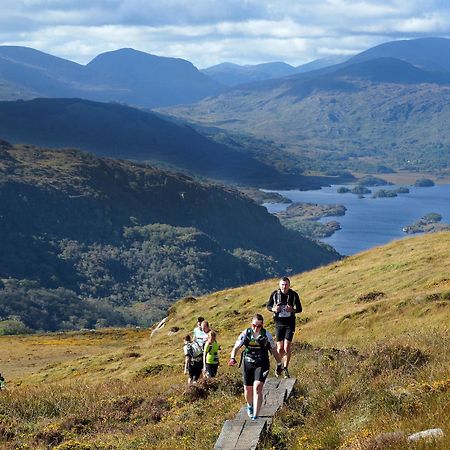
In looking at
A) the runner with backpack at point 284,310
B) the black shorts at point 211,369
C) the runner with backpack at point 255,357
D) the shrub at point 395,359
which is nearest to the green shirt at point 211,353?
the black shorts at point 211,369

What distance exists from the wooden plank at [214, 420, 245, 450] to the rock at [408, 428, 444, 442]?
3978mm

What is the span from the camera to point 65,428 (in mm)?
18734

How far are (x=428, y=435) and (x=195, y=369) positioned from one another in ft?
46.2

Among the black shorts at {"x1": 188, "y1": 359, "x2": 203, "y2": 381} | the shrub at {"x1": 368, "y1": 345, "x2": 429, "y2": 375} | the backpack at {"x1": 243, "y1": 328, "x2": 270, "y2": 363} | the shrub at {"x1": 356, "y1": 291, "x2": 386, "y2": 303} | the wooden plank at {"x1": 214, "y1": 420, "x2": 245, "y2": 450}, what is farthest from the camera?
the shrub at {"x1": 356, "y1": 291, "x2": 386, "y2": 303}

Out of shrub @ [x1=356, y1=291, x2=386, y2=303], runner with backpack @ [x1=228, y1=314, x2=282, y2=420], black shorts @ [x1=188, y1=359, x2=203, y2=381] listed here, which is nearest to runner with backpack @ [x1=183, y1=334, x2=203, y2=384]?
black shorts @ [x1=188, y1=359, x2=203, y2=381]

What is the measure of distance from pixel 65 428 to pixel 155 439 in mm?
3535

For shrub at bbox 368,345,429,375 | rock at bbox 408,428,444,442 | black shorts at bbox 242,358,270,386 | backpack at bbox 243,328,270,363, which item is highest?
rock at bbox 408,428,444,442

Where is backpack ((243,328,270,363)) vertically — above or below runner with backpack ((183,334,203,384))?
above

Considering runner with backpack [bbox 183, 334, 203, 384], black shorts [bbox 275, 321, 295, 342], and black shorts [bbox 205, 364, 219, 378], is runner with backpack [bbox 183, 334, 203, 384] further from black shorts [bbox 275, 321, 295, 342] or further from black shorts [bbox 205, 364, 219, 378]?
black shorts [bbox 275, 321, 295, 342]

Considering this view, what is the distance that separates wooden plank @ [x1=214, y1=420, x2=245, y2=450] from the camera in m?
13.9

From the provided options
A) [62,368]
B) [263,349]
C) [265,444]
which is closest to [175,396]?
[263,349]

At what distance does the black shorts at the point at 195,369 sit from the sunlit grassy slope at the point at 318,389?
0.43 meters

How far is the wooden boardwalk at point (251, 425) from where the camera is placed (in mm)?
13961

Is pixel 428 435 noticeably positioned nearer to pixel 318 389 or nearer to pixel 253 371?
pixel 318 389
